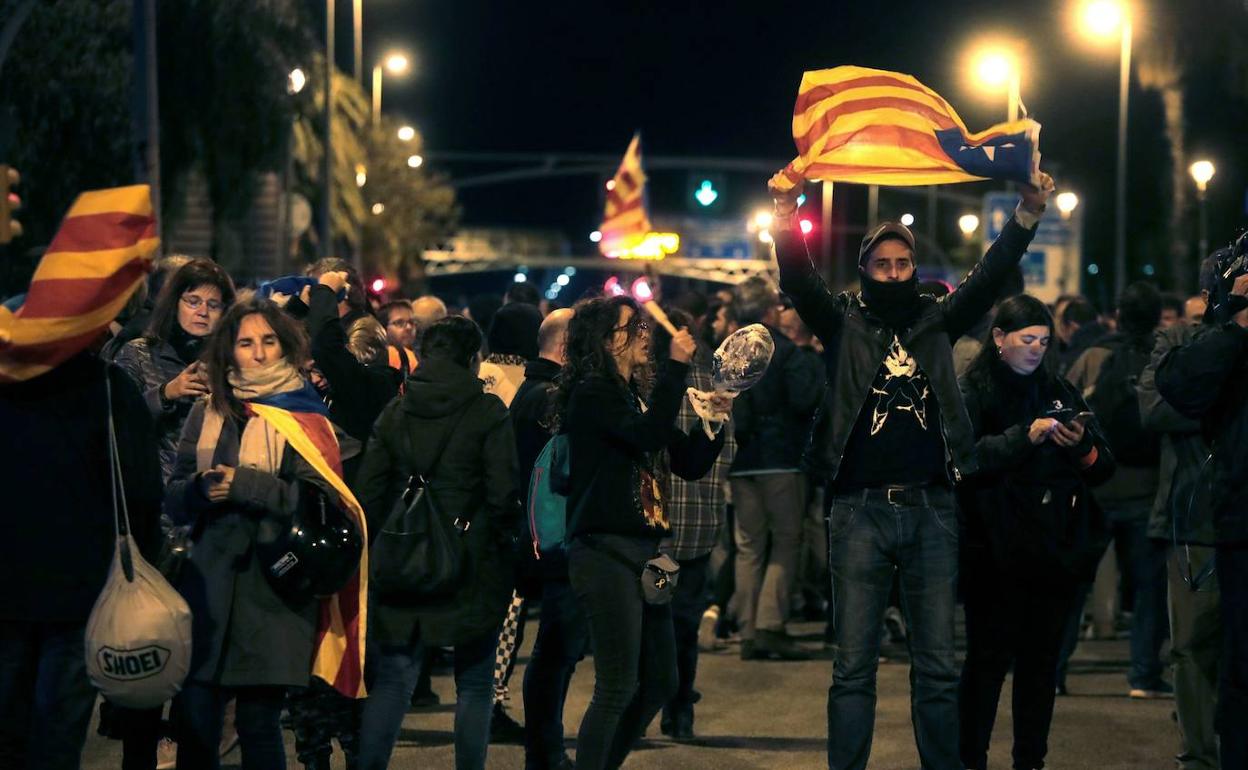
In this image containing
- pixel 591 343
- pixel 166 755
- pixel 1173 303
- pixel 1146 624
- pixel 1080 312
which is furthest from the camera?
pixel 1173 303

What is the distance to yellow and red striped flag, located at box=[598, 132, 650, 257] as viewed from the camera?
65.1 ft

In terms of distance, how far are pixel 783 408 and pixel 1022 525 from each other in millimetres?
4461

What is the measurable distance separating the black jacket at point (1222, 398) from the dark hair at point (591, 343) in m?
1.97

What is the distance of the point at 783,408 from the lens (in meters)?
12.6

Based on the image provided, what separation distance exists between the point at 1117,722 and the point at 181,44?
17.3 metres

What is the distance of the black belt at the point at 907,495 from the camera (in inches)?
292

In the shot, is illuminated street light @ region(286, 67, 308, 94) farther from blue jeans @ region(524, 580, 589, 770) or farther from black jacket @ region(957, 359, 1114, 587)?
black jacket @ region(957, 359, 1114, 587)

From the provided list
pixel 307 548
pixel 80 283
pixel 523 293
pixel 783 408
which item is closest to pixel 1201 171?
pixel 783 408

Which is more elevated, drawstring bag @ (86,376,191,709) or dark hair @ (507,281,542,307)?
dark hair @ (507,281,542,307)

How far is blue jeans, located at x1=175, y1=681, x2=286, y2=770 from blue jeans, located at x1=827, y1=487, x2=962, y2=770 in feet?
6.61

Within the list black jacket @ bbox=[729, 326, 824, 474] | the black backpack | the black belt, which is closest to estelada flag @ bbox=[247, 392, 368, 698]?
the black belt

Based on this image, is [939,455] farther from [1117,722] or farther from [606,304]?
[1117,722]

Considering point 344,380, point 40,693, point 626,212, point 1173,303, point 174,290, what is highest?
point 626,212

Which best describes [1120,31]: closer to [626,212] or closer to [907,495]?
[626,212]
